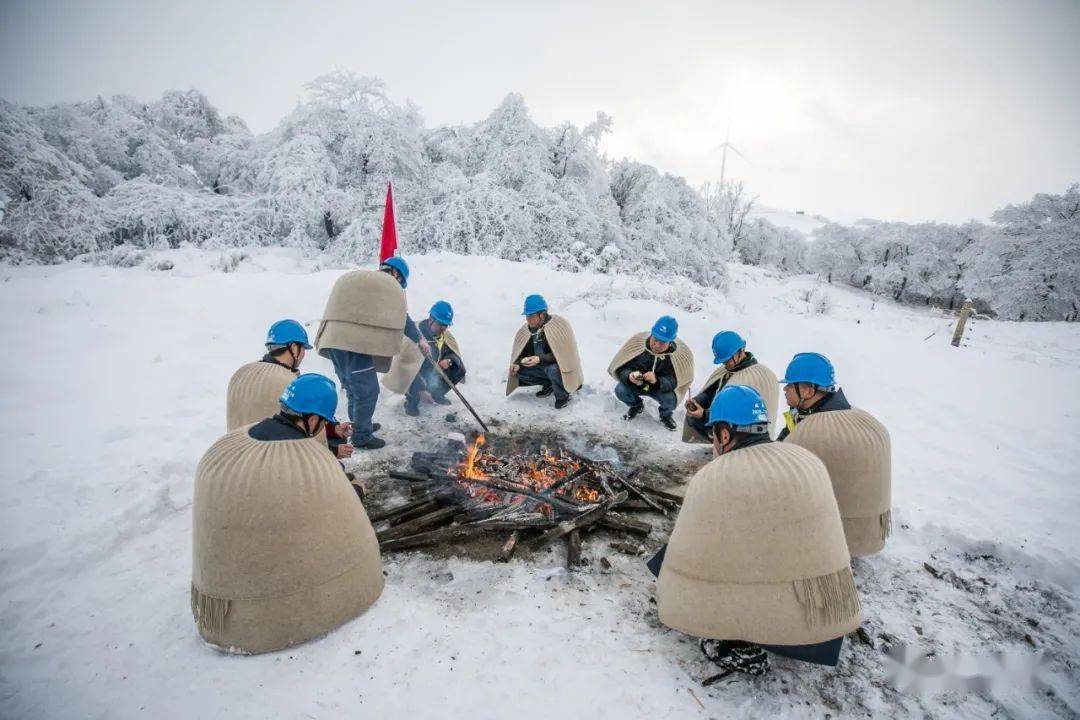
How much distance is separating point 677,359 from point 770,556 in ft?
14.5

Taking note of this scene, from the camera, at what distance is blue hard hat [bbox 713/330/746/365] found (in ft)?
17.3

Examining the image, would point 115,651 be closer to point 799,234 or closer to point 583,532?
point 583,532

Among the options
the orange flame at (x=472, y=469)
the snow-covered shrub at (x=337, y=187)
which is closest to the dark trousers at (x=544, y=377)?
the orange flame at (x=472, y=469)

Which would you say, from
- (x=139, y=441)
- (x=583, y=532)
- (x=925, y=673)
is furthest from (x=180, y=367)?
(x=925, y=673)

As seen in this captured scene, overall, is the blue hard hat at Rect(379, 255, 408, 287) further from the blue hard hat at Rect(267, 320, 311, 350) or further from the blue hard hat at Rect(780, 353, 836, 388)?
the blue hard hat at Rect(780, 353, 836, 388)

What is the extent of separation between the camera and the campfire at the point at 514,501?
3.92 metres

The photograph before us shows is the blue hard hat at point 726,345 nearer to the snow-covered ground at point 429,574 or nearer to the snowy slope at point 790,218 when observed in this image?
the snow-covered ground at point 429,574

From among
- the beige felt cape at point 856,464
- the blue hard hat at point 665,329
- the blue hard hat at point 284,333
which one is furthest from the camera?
the blue hard hat at point 665,329

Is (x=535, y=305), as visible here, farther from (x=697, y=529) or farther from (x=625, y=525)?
(x=697, y=529)

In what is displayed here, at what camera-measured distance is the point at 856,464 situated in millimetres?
3416

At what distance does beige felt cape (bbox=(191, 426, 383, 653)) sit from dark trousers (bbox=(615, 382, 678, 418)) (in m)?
4.93

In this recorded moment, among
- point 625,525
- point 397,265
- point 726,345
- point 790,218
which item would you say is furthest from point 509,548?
point 790,218

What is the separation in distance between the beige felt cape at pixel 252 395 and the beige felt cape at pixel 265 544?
1131 mm

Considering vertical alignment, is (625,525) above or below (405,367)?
below
